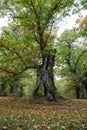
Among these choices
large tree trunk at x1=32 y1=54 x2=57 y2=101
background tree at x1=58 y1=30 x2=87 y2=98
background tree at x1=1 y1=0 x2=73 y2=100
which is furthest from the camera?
background tree at x1=58 y1=30 x2=87 y2=98

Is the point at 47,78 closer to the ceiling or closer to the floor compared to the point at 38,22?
closer to the floor

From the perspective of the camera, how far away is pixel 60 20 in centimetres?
1961

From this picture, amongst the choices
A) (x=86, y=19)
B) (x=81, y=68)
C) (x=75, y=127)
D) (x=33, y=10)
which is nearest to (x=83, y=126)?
(x=75, y=127)

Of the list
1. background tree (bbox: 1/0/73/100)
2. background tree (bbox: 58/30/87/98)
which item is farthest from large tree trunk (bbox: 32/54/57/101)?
background tree (bbox: 58/30/87/98)

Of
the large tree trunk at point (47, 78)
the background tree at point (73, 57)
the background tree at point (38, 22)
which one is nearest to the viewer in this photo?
the background tree at point (38, 22)

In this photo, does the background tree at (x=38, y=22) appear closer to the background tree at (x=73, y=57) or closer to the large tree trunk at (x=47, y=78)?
the large tree trunk at (x=47, y=78)

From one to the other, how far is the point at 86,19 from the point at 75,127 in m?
4.96

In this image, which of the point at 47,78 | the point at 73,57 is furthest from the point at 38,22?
the point at 73,57

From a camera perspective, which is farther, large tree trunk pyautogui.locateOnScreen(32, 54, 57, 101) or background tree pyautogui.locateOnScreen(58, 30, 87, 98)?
background tree pyautogui.locateOnScreen(58, 30, 87, 98)

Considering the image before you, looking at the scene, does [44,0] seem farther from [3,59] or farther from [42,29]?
[3,59]

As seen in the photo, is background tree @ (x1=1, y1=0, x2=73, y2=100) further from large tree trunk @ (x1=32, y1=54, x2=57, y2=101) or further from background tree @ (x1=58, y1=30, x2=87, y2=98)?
background tree @ (x1=58, y1=30, x2=87, y2=98)

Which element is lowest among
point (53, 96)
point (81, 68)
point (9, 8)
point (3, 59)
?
point (53, 96)

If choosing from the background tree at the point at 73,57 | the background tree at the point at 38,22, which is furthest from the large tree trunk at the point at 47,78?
the background tree at the point at 73,57

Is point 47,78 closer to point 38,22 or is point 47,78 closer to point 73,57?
point 38,22
